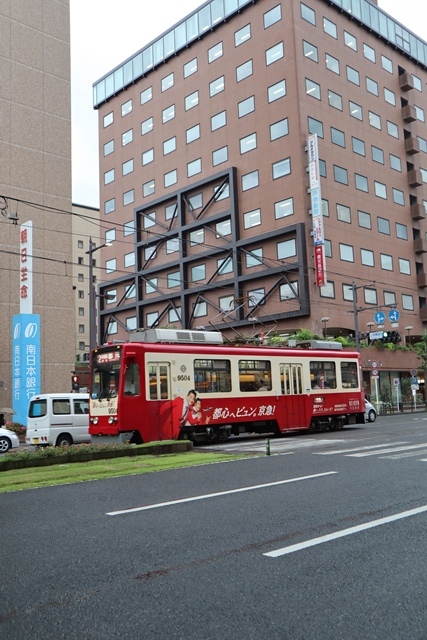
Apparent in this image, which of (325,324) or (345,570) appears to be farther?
(325,324)

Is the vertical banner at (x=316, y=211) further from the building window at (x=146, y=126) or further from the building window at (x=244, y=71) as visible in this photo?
the building window at (x=146, y=126)

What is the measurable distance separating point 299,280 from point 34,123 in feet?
72.4

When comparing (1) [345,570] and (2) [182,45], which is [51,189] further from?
(2) [182,45]

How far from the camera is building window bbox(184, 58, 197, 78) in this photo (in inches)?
2224

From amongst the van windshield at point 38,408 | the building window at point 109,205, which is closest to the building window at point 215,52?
the building window at point 109,205

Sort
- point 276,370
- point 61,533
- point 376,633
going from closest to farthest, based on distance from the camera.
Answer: point 376,633
point 61,533
point 276,370

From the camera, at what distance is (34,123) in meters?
30.3

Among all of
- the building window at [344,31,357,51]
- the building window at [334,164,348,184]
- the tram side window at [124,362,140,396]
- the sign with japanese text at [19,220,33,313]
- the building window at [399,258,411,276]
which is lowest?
the tram side window at [124,362,140,396]

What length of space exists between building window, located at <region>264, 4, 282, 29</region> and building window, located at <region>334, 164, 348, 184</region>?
13.1m

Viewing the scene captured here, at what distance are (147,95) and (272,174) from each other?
2162cm

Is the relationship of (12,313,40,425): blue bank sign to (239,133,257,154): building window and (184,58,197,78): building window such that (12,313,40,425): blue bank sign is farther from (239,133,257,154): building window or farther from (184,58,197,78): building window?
(184,58,197,78): building window

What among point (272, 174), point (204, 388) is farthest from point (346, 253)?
point (204, 388)

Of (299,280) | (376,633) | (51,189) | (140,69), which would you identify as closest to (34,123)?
(51,189)

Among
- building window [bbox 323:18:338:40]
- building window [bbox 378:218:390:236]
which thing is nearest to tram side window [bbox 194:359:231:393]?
building window [bbox 378:218:390:236]
